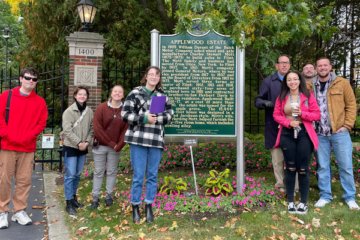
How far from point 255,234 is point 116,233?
1.65 m

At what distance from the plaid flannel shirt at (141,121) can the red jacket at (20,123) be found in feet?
4.24

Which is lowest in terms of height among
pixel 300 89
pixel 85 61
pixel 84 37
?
pixel 300 89

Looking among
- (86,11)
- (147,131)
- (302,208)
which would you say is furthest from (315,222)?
(86,11)

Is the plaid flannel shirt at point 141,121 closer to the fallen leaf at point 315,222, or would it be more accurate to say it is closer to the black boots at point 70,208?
the black boots at point 70,208

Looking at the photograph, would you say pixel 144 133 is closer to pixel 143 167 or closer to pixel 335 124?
pixel 143 167

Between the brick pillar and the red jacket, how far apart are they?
8.79 feet

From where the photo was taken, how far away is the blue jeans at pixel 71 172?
13.9 ft

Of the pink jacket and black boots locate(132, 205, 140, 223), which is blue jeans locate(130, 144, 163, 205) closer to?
black boots locate(132, 205, 140, 223)

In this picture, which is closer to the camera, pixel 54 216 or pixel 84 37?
pixel 54 216

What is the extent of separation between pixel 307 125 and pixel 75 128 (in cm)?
319

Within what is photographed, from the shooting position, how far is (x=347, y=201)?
4.24 metres

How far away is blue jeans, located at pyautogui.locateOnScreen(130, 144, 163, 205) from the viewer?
12.2 ft

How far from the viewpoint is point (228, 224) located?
143 inches

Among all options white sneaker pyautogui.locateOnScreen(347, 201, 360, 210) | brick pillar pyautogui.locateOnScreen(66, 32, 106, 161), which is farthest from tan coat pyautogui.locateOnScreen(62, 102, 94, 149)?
white sneaker pyautogui.locateOnScreen(347, 201, 360, 210)
